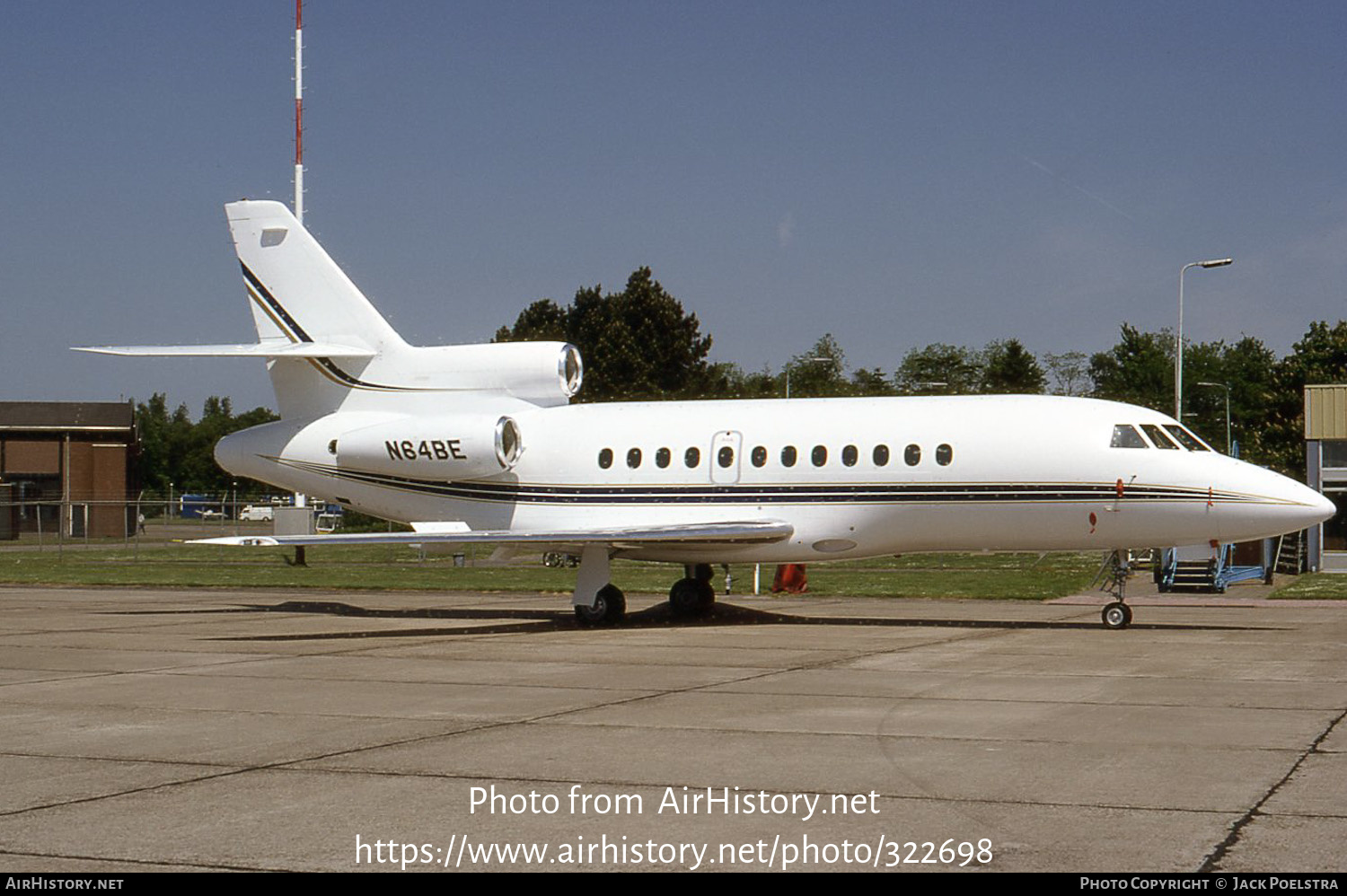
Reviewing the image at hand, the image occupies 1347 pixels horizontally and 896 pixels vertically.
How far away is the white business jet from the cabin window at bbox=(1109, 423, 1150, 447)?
3 cm

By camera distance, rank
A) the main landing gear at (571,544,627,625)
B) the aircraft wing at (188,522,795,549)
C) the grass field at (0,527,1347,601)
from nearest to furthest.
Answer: the aircraft wing at (188,522,795,549) → the main landing gear at (571,544,627,625) → the grass field at (0,527,1347,601)

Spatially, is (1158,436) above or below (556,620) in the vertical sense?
above

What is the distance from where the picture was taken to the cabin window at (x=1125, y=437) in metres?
20.9

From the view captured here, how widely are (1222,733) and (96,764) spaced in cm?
821

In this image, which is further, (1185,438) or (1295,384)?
(1295,384)

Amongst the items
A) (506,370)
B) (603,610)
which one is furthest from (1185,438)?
(506,370)

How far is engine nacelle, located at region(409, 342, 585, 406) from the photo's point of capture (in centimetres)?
2539

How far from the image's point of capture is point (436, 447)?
24.8 metres

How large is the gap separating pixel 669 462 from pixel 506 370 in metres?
3.65

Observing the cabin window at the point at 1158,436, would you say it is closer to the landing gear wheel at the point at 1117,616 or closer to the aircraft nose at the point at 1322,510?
the aircraft nose at the point at 1322,510

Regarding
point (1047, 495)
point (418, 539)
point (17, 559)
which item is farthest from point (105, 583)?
point (1047, 495)

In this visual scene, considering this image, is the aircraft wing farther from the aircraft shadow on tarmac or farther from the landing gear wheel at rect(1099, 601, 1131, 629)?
the landing gear wheel at rect(1099, 601, 1131, 629)

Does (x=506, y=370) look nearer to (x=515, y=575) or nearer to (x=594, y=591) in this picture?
(x=594, y=591)

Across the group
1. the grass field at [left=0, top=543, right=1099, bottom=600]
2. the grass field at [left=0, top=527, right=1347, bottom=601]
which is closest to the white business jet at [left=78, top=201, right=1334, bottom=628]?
the grass field at [left=0, top=527, right=1347, bottom=601]
